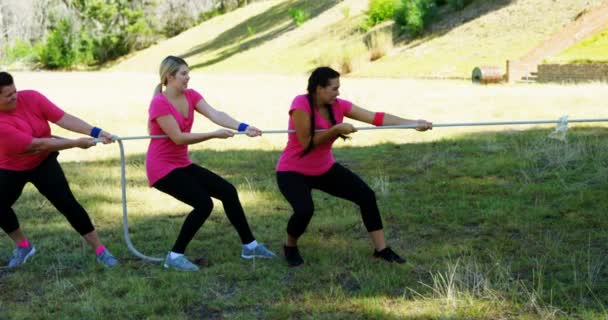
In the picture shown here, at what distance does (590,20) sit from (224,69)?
21.1 metres

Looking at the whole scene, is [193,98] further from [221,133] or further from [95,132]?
[95,132]

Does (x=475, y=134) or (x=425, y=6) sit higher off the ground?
(x=425, y=6)

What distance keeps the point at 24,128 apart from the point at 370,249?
275 cm

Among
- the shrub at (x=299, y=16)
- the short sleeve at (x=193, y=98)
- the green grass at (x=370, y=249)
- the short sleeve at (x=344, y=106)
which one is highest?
the shrub at (x=299, y=16)

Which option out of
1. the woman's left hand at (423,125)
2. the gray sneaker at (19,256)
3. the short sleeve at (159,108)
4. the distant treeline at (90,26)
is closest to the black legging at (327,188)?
Answer: the woman's left hand at (423,125)

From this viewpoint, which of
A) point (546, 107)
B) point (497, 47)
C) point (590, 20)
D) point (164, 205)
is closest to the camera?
point (164, 205)

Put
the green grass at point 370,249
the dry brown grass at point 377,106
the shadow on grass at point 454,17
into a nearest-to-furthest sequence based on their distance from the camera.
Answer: the green grass at point 370,249, the dry brown grass at point 377,106, the shadow on grass at point 454,17

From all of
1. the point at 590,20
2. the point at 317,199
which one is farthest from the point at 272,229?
the point at 590,20

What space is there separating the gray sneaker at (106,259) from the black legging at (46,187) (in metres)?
0.25

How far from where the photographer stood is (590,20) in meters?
25.8

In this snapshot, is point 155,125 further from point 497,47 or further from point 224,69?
point 224,69

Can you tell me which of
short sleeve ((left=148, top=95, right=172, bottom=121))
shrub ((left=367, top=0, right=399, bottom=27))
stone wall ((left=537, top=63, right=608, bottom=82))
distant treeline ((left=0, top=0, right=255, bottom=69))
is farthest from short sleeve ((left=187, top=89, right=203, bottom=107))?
distant treeline ((left=0, top=0, right=255, bottom=69))

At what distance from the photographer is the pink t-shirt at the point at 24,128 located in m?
5.73

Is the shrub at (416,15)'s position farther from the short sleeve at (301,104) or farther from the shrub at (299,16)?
the short sleeve at (301,104)
